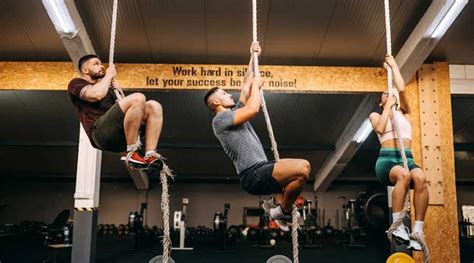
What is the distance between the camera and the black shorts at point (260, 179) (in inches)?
120

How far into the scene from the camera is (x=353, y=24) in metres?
6.38

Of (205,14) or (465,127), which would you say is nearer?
(205,14)

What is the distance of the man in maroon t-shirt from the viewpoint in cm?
308

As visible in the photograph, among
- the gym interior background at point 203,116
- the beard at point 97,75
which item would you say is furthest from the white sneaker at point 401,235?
the gym interior background at point 203,116

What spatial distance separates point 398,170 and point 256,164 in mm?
1162

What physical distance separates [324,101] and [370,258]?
10.2ft

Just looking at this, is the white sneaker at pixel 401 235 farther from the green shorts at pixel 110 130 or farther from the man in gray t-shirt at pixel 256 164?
the green shorts at pixel 110 130

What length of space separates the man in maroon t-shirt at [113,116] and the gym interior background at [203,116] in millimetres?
2872

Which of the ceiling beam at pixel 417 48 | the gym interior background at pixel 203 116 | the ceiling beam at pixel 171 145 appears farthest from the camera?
the ceiling beam at pixel 171 145

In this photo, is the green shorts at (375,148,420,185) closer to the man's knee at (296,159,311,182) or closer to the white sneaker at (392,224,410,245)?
the white sneaker at (392,224,410,245)

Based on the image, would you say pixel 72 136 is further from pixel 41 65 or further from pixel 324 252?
pixel 324 252

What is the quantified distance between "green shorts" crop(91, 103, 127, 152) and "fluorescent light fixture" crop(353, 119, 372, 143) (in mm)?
6360

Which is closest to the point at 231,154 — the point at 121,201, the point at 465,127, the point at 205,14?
the point at 205,14

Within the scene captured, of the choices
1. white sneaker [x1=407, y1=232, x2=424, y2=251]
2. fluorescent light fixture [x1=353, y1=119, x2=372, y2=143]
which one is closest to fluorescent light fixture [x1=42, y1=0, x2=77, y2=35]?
white sneaker [x1=407, y1=232, x2=424, y2=251]
